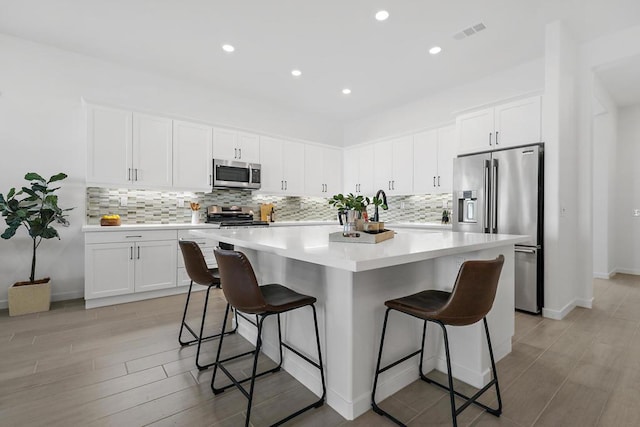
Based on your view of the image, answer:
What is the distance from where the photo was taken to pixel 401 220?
19.1 ft

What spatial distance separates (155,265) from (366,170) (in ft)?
12.9

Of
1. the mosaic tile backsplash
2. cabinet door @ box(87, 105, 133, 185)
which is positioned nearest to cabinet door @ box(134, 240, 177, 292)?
the mosaic tile backsplash

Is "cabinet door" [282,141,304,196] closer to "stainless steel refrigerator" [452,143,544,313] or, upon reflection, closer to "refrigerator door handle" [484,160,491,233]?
"stainless steel refrigerator" [452,143,544,313]

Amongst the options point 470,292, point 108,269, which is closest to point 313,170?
point 108,269

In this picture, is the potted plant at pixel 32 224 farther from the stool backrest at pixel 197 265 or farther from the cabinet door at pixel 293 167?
the cabinet door at pixel 293 167

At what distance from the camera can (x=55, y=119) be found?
3781 mm

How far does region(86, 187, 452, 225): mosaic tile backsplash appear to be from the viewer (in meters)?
4.14

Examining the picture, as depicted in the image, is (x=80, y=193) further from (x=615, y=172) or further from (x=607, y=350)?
(x=615, y=172)

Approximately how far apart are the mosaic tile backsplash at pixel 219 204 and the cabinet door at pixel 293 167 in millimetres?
362

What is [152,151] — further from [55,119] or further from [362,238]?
[362,238]

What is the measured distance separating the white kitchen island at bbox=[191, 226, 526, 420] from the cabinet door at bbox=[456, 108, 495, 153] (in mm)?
1983

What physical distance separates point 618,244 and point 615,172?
1.28 m

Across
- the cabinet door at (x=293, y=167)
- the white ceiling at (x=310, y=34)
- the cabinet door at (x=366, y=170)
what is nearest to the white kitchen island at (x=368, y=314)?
the white ceiling at (x=310, y=34)

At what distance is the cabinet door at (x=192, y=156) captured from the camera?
436 cm
